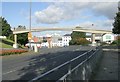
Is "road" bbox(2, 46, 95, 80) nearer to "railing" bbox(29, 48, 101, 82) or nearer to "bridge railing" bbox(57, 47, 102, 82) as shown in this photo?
"bridge railing" bbox(57, 47, 102, 82)

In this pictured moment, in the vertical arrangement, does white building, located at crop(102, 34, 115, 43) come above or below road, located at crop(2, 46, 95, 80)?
above

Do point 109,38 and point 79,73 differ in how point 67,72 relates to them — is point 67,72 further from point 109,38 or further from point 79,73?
point 109,38

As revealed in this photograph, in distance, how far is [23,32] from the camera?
10606cm

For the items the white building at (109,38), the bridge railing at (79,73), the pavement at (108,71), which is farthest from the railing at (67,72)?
the white building at (109,38)

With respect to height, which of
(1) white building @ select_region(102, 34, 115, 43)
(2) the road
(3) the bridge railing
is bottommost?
(2) the road

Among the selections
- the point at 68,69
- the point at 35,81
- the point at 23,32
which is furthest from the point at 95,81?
the point at 23,32

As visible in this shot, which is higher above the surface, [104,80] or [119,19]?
[119,19]

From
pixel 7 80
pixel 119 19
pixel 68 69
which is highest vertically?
pixel 119 19

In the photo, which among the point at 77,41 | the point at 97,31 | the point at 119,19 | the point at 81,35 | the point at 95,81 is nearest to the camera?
the point at 95,81

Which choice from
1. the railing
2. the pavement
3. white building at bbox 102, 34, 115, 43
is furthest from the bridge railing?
white building at bbox 102, 34, 115, 43

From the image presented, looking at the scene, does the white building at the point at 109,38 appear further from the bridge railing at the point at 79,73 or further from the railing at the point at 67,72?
the railing at the point at 67,72

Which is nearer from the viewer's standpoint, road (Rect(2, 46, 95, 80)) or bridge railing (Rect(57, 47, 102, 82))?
bridge railing (Rect(57, 47, 102, 82))

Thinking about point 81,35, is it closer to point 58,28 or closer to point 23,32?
point 58,28

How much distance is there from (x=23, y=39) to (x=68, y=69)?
10099cm
